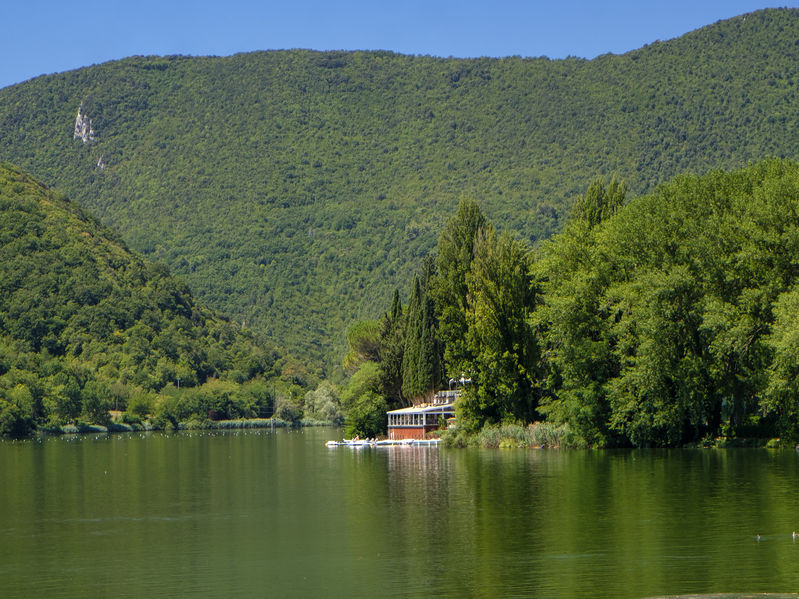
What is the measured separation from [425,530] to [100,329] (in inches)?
5357

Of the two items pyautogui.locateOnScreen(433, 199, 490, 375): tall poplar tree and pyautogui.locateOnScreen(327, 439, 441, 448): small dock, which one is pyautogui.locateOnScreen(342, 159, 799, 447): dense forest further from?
pyautogui.locateOnScreen(327, 439, 441, 448): small dock

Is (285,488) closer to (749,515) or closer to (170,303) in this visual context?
(749,515)

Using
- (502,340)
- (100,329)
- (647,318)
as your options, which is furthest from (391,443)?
(100,329)

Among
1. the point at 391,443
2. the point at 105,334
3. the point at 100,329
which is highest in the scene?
the point at 100,329

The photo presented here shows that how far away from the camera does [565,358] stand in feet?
194

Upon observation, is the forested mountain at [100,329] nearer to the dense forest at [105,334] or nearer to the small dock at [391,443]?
the dense forest at [105,334]

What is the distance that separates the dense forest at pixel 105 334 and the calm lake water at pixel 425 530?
9005 cm

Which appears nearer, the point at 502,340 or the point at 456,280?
the point at 502,340

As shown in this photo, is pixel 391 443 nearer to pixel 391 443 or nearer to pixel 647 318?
pixel 391 443

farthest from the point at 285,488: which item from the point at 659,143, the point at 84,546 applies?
the point at 659,143

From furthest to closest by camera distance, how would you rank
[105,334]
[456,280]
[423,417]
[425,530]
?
[105,334], [423,417], [456,280], [425,530]

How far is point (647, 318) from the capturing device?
54031 millimetres

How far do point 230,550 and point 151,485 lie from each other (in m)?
21.4

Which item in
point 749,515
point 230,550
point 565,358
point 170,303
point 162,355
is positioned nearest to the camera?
point 230,550
